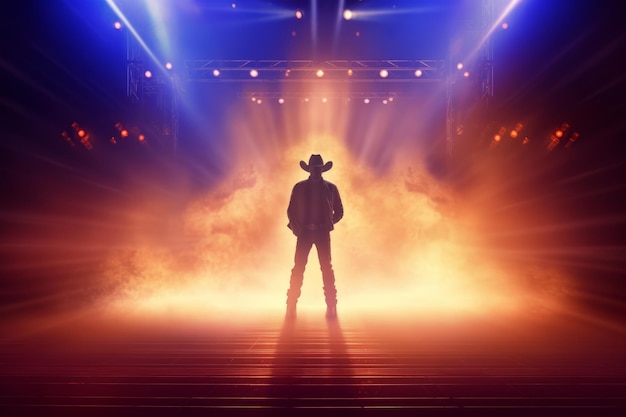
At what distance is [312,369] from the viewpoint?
8.51ft

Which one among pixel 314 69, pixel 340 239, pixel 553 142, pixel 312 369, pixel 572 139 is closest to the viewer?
pixel 312 369

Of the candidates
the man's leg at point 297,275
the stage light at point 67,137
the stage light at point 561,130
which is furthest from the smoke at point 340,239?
the stage light at point 67,137

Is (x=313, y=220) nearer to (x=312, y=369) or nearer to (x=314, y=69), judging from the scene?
(x=312, y=369)

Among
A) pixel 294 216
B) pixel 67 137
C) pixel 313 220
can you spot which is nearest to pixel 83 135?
pixel 67 137

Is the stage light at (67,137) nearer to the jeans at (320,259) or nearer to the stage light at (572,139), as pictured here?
the jeans at (320,259)

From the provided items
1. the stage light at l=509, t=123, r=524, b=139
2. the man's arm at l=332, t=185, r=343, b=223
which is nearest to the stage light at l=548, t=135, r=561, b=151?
the stage light at l=509, t=123, r=524, b=139

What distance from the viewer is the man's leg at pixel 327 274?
470cm

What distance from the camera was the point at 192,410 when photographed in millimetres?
1955

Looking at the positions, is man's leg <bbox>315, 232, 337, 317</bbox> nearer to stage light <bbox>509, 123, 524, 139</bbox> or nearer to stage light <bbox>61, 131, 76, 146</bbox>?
stage light <bbox>61, 131, 76, 146</bbox>

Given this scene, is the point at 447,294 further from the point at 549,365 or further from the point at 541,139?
the point at 549,365

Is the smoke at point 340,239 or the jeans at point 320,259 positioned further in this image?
the smoke at point 340,239

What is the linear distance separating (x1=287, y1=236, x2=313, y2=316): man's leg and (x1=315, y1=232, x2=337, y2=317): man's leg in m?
0.12

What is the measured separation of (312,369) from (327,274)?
2209mm

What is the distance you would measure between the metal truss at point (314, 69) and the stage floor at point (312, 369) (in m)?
6.60
